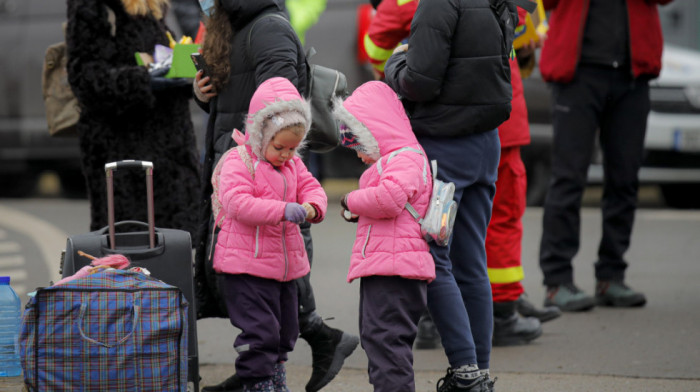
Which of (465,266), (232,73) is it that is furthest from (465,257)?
(232,73)

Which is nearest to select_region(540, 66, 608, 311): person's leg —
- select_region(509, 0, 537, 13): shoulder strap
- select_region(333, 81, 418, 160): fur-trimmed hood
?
select_region(509, 0, 537, 13): shoulder strap

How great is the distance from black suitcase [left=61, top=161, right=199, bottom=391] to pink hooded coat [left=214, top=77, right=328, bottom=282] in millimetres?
151

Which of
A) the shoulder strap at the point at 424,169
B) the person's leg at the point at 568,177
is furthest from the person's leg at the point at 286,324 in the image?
the person's leg at the point at 568,177

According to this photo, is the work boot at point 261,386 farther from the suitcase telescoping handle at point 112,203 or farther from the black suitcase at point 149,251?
the suitcase telescoping handle at point 112,203

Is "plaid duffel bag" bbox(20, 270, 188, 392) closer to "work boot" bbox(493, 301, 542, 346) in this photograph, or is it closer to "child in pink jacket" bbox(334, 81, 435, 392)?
"child in pink jacket" bbox(334, 81, 435, 392)

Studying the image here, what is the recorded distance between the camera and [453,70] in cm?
444

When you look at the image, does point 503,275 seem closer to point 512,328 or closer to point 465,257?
point 512,328

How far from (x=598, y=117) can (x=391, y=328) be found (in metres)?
2.76

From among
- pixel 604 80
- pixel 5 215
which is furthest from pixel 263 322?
pixel 5 215

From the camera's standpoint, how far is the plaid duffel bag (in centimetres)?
379

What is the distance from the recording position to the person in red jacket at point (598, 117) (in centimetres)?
633

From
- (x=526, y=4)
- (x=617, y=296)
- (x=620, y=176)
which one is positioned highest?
(x=526, y=4)

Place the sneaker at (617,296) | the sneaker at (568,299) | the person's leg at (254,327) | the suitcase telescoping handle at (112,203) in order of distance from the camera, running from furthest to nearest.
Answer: the sneaker at (617,296), the sneaker at (568,299), the person's leg at (254,327), the suitcase telescoping handle at (112,203)

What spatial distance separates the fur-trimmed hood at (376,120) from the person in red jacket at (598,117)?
2.23 m
